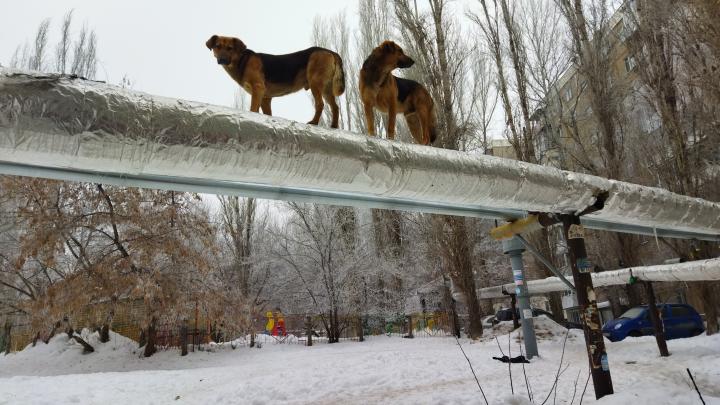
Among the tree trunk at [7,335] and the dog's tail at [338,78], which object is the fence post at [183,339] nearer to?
the tree trunk at [7,335]

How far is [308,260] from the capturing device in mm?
A: 19219

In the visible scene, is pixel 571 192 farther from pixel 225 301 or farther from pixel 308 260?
pixel 308 260

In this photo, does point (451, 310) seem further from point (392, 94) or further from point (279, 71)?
point (279, 71)

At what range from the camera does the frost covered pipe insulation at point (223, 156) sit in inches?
85.8

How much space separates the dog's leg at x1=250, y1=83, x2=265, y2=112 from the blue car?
1285 cm

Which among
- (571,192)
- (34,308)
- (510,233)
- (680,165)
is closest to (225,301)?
(34,308)

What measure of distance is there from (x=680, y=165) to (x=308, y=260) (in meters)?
13.6

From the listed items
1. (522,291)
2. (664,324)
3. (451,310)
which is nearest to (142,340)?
(451,310)

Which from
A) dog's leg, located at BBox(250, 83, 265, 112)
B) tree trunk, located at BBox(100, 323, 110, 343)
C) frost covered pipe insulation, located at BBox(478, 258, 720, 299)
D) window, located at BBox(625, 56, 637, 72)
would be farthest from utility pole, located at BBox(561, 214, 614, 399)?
tree trunk, located at BBox(100, 323, 110, 343)

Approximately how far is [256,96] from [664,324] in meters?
13.8

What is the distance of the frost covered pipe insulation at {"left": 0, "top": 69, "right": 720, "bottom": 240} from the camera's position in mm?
2180

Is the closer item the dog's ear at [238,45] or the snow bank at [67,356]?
the dog's ear at [238,45]

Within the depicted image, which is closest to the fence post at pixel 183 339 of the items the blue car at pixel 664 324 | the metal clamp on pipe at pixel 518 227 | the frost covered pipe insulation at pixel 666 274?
the frost covered pipe insulation at pixel 666 274

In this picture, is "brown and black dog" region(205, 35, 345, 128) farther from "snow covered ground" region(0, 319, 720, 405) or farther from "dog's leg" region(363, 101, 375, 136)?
"snow covered ground" region(0, 319, 720, 405)
